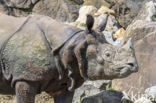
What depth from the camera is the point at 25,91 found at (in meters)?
4.39

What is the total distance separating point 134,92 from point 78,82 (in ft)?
8.77

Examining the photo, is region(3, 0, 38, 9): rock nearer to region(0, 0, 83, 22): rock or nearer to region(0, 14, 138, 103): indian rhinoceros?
region(0, 0, 83, 22): rock

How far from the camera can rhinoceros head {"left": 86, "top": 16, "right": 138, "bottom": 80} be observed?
4.27 metres

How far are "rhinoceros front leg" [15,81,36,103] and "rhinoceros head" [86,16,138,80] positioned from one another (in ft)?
2.00

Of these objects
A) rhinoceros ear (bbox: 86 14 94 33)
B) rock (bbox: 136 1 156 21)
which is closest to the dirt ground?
rhinoceros ear (bbox: 86 14 94 33)

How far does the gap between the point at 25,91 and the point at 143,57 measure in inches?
130

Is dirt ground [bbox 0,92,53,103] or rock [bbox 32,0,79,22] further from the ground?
rock [bbox 32,0,79,22]

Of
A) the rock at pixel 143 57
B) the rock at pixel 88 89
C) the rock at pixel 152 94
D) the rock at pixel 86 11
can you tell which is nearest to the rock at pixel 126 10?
the rock at pixel 86 11

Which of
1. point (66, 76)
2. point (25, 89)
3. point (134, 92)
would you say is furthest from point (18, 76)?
point (134, 92)

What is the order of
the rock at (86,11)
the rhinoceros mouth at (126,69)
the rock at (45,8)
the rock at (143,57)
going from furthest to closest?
the rock at (45,8) < the rock at (86,11) < the rock at (143,57) < the rhinoceros mouth at (126,69)

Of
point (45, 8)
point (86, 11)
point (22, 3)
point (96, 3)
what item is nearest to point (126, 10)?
point (96, 3)

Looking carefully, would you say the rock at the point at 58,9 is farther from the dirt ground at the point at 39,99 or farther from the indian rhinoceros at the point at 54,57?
the indian rhinoceros at the point at 54,57

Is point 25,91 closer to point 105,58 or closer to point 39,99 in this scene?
point 105,58

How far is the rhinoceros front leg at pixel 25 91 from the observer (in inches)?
172
